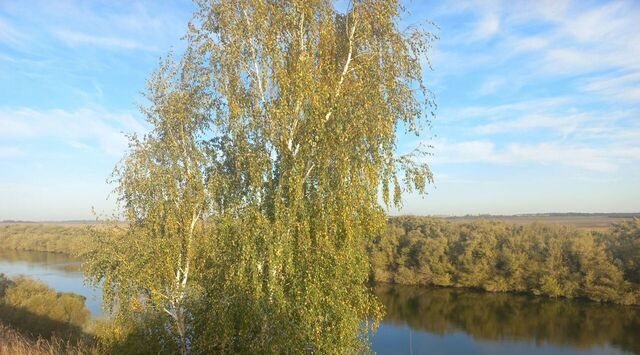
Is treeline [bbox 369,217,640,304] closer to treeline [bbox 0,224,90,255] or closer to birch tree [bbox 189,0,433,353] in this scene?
birch tree [bbox 189,0,433,353]

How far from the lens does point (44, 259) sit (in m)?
64.6

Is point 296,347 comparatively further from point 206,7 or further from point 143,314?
point 206,7

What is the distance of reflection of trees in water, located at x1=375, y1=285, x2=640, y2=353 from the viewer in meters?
28.9

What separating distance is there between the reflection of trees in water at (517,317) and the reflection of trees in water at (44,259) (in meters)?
37.7

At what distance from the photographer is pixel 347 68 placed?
8.32 m

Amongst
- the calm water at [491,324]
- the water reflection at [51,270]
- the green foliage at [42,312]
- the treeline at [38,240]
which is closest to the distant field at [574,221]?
the calm water at [491,324]

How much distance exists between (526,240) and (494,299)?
26.1 ft

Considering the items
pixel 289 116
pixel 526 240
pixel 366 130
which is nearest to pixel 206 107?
pixel 289 116

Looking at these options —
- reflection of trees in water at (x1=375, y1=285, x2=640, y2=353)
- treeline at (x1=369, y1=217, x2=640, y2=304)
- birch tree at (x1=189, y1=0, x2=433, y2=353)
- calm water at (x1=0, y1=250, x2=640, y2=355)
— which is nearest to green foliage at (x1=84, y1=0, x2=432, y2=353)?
birch tree at (x1=189, y1=0, x2=433, y2=353)

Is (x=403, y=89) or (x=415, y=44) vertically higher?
(x=415, y=44)

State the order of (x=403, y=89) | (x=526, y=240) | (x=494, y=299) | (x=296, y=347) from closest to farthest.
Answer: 1. (x=296, y=347)
2. (x=403, y=89)
3. (x=494, y=299)
4. (x=526, y=240)

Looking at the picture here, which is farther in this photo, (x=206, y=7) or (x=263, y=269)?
(x=206, y=7)

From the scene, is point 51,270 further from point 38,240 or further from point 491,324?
point 491,324

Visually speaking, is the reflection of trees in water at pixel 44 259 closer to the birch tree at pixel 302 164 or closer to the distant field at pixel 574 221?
the birch tree at pixel 302 164
